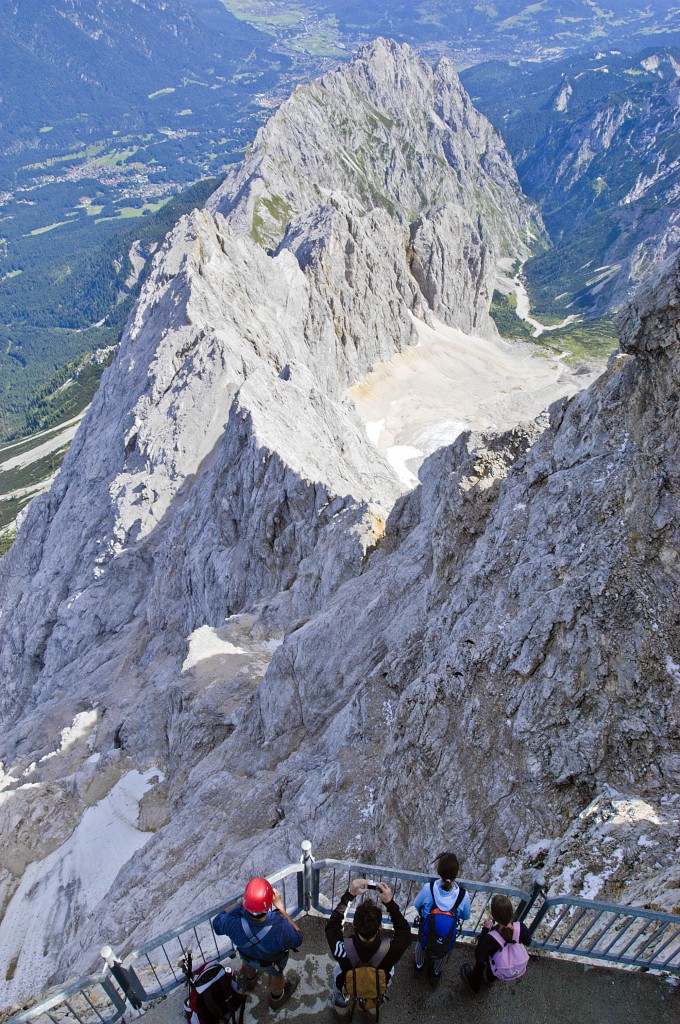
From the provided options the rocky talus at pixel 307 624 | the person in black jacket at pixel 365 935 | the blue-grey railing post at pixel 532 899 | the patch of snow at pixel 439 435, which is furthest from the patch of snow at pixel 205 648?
the patch of snow at pixel 439 435

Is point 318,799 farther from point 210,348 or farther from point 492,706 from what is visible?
point 210,348

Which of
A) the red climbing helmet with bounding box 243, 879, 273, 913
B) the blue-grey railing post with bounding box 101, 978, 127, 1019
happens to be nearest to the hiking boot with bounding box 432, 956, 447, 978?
the red climbing helmet with bounding box 243, 879, 273, 913

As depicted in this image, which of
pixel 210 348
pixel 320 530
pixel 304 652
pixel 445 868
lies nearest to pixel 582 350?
pixel 210 348

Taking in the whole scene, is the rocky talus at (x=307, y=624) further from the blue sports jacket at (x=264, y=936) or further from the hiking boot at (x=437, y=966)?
the blue sports jacket at (x=264, y=936)

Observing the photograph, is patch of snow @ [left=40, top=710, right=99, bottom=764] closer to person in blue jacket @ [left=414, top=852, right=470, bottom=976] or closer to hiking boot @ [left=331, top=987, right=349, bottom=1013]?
hiking boot @ [left=331, top=987, right=349, bottom=1013]

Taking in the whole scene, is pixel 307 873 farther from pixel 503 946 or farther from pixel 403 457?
pixel 403 457

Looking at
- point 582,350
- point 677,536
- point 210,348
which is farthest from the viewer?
point 582,350

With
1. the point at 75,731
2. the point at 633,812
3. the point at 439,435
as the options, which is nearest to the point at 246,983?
the point at 633,812
